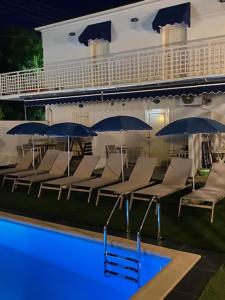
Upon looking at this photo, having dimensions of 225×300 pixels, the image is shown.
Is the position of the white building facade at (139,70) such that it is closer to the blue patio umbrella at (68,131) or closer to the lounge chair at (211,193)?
the blue patio umbrella at (68,131)

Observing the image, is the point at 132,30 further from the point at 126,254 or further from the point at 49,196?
the point at 126,254

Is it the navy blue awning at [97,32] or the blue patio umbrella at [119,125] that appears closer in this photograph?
the blue patio umbrella at [119,125]

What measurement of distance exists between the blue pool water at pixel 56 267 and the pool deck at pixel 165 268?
0.13m

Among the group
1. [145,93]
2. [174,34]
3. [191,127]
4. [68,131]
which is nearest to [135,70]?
[145,93]

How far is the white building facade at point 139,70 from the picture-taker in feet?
56.1

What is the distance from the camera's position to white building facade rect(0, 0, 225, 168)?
17109 mm

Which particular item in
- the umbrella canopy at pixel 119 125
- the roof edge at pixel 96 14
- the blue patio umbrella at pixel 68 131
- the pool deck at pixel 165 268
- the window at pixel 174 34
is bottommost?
the pool deck at pixel 165 268

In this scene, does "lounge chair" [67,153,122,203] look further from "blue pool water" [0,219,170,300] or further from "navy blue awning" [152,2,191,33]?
"navy blue awning" [152,2,191,33]

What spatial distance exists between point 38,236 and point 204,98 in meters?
12.4

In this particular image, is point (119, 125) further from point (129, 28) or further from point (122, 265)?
point (129, 28)

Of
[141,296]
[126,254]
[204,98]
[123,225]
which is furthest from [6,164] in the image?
[141,296]

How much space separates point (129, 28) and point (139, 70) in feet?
11.8

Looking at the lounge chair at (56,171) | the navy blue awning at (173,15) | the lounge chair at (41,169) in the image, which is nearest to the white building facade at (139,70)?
the navy blue awning at (173,15)

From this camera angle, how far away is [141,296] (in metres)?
5.19
